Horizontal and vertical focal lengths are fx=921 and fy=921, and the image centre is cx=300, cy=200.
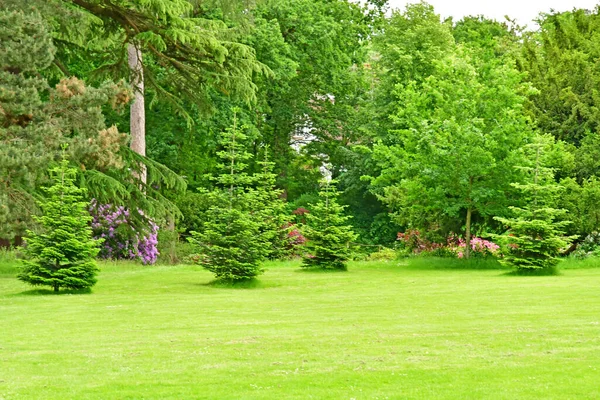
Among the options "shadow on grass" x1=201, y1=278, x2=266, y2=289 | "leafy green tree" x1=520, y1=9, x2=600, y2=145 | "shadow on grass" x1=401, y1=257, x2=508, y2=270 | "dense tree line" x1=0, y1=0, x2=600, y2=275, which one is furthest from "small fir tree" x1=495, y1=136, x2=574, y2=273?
"shadow on grass" x1=201, y1=278, x2=266, y2=289

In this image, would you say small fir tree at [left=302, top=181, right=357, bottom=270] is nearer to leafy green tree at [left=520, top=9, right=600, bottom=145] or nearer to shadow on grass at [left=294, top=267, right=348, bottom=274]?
shadow on grass at [left=294, top=267, right=348, bottom=274]

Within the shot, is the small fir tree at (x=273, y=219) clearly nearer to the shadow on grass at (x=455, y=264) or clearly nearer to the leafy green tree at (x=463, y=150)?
the leafy green tree at (x=463, y=150)

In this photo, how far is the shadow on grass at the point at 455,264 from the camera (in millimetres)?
26812

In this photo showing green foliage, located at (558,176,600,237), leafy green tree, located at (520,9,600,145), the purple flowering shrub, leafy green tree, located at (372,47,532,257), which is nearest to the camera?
green foliage, located at (558,176,600,237)

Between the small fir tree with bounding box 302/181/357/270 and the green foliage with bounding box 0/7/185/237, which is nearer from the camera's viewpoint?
the green foliage with bounding box 0/7/185/237

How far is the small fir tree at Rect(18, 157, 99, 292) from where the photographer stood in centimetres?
1834

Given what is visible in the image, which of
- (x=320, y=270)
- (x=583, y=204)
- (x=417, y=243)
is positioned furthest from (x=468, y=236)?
(x=320, y=270)

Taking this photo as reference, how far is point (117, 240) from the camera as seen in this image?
29.4 m

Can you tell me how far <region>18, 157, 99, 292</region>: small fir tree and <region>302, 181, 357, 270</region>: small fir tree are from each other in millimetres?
7570

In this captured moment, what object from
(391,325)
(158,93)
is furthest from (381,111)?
(391,325)

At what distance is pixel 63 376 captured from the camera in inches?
379

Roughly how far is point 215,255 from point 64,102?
4.78 meters

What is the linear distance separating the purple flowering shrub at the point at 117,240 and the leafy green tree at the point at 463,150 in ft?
25.1

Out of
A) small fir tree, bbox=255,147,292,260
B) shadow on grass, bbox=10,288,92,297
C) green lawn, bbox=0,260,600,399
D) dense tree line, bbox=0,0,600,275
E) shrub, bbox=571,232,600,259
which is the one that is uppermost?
dense tree line, bbox=0,0,600,275
